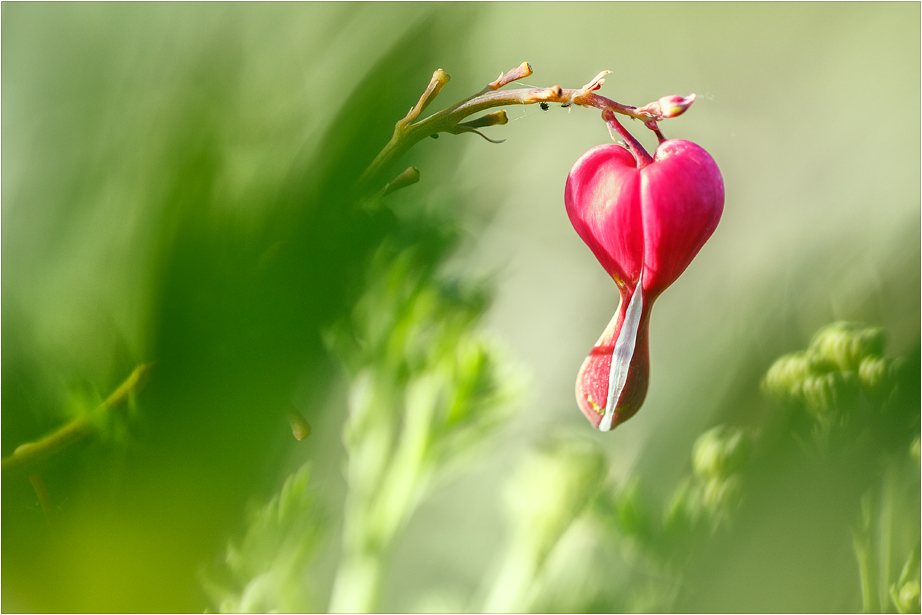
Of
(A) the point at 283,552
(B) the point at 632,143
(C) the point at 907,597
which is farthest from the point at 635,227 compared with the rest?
(C) the point at 907,597

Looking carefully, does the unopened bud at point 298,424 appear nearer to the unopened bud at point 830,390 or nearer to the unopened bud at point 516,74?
the unopened bud at point 516,74

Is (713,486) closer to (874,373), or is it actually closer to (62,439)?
(874,373)

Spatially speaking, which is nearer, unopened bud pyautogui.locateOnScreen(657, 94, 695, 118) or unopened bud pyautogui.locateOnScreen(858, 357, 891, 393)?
unopened bud pyautogui.locateOnScreen(657, 94, 695, 118)

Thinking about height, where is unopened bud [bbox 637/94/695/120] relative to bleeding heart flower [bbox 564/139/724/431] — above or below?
above

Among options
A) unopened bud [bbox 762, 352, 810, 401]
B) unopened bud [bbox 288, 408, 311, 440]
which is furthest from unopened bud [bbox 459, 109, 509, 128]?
unopened bud [bbox 762, 352, 810, 401]

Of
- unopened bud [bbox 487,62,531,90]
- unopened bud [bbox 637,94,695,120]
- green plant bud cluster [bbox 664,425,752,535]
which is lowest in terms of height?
green plant bud cluster [bbox 664,425,752,535]

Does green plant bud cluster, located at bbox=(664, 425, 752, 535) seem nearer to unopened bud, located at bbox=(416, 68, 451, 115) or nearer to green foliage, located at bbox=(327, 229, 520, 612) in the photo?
green foliage, located at bbox=(327, 229, 520, 612)

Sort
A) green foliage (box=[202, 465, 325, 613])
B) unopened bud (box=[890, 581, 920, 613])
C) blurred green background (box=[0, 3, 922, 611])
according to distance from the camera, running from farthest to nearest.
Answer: unopened bud (box=[890, 581, 920, 613]) < green foliage (box=[202, 465, 325, 613]) < blurred green background (box=[0, 3, 922, 611])
